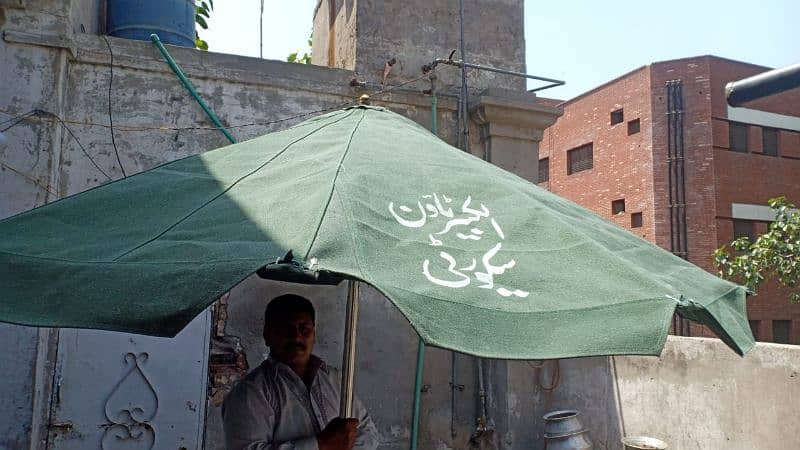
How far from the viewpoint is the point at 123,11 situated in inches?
233

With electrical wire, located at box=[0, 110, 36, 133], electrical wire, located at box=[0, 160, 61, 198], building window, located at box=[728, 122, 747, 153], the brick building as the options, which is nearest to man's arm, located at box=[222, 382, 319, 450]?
electrical wire, located at box=[0, 160, 61, 198]

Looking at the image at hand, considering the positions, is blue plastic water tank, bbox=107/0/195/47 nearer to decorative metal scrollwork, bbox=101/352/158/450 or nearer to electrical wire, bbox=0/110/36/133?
electrical wire, bbox=0/110/36/133

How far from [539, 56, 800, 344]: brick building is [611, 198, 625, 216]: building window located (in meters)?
0.04

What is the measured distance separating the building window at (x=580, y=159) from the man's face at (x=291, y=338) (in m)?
25.4

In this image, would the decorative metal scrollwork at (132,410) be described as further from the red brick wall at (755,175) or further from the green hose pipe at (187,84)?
the red brick wall at (755,175)

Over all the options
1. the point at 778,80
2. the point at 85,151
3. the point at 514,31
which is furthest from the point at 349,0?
the point at 778,80

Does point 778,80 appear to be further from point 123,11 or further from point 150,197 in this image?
point 123,11

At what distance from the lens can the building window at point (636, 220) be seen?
2455 cm

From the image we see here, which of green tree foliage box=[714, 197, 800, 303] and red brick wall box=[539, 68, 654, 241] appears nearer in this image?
green tree foliage box=[714, 197, 800, 303]

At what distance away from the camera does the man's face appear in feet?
9.76

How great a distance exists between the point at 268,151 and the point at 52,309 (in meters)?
1.02

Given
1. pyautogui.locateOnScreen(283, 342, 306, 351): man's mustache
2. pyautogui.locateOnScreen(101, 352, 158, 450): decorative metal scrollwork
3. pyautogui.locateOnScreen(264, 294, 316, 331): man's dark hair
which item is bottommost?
pyautogui.locateOnScreen(101, 352, 158, 450): decorative metal scrollwork

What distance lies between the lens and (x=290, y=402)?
2.82 m

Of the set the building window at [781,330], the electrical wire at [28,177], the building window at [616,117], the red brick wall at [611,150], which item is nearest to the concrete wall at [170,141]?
the electrical wire at [28,177]
